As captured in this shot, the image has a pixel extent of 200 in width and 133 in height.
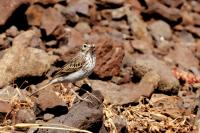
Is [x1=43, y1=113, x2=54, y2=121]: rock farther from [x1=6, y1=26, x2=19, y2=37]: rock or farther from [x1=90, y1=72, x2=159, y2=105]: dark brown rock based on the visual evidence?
[x1=6, y1=26, x2=19, y2=37]: rock

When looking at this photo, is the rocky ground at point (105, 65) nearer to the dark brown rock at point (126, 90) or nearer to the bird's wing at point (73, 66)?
the dark brown rock at point (126, 90)

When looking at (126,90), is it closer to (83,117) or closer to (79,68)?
(79,68)

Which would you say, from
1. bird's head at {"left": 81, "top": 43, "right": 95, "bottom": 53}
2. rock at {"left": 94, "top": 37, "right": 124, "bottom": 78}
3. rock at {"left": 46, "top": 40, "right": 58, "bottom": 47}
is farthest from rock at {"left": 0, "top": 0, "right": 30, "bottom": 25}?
bird's head at {"left": 81, "top": 43, "right": 95, "bottom": 53}

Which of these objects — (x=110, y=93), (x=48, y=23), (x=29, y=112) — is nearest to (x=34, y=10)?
(x=48, y=23)

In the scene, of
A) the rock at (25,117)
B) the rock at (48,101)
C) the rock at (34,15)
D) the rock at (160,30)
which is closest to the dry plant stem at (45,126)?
the rock at (25,117)

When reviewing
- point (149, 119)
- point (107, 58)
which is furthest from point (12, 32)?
point (149, 119)

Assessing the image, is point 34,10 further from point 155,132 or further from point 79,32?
point 155,132
